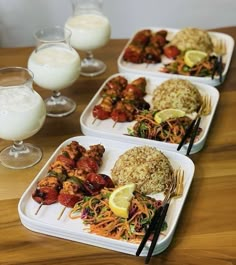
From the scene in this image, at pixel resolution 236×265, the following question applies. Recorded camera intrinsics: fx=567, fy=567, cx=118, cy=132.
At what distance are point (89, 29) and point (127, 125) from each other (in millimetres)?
441

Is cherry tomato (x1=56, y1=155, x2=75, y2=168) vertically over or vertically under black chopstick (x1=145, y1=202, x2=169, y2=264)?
under

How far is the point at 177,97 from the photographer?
1.69 meters

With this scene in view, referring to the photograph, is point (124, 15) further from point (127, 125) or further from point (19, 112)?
point (19, 112)


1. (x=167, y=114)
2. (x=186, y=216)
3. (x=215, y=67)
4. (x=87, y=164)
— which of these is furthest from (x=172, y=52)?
(x=186, y=216)

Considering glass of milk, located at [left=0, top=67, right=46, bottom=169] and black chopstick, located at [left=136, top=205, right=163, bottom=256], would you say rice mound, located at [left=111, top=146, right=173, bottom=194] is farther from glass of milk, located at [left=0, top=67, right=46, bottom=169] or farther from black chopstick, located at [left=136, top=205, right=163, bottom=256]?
glass of milk, located at [left=0, top=67, right=46, bottom=169]

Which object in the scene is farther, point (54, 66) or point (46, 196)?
point (54, 66)

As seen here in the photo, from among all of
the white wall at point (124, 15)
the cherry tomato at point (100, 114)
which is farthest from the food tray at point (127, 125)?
the white wall at point (124, 15)

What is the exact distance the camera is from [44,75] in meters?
1.68

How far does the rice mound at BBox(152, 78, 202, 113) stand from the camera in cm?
168

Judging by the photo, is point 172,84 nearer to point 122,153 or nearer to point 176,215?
point 122,153

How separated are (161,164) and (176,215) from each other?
15 centimetres

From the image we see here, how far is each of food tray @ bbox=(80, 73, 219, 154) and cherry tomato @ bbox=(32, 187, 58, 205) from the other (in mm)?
311

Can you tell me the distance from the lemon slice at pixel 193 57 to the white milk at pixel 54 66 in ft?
1.35

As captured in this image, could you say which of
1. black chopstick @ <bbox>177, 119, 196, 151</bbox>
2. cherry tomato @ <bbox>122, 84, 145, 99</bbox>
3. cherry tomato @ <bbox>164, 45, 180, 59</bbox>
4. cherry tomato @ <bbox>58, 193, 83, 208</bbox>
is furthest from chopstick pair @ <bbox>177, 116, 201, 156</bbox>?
cherry tomato @ <bbox>164, 45, 180, 59</bbox>
